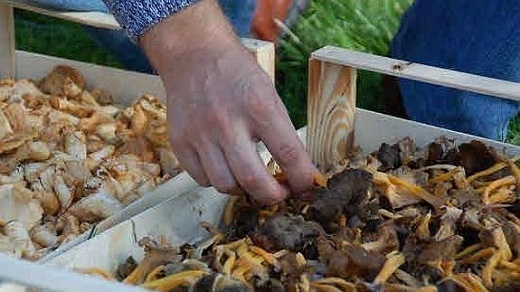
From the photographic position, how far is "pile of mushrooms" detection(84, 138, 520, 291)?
1.11 meters

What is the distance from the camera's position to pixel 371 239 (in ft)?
3.95

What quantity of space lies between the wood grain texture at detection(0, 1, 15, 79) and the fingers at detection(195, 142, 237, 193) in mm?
775

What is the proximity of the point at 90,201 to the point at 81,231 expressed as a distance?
5 cm

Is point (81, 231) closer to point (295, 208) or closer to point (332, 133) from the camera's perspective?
point (295, 208)

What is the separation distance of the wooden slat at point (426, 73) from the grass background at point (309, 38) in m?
0.67

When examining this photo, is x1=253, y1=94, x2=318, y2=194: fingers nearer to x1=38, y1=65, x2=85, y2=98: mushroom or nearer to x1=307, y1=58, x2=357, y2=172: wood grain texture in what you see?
x1=307, y1=58, x2=357, y2=172: wood grain texture

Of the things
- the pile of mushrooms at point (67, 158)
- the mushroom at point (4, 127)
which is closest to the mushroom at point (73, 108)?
the pile of mushrooms at point (67, 158)

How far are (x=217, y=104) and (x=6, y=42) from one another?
32.1 inches

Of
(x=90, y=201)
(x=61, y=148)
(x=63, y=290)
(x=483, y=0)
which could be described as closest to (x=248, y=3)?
(x=483, y=0)

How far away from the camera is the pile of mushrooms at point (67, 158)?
1.38 m

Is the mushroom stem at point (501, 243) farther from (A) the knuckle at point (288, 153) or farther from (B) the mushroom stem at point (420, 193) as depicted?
(A) the knuckle at point (288, 153)

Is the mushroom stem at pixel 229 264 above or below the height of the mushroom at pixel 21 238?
above

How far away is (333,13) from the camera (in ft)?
7.91

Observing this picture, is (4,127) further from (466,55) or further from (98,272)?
(466,55)
